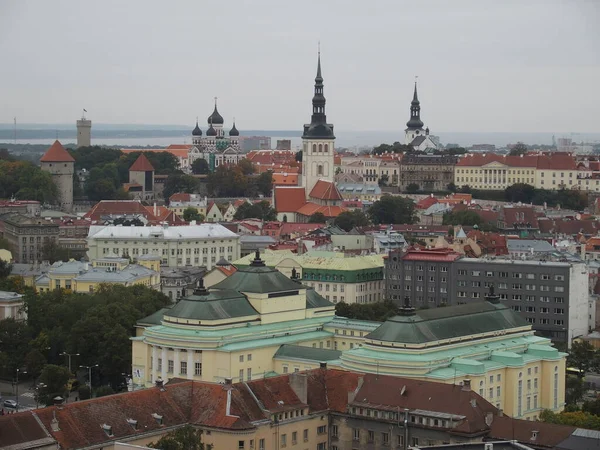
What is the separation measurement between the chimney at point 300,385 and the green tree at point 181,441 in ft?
19.5

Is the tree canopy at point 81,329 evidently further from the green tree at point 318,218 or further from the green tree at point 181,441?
the green tree at point 318,218

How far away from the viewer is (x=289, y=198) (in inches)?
5807

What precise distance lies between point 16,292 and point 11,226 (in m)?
29.9

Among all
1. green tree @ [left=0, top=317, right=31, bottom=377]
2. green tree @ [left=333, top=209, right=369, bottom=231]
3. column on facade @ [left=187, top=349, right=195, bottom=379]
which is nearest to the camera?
column on facade @ [left=187, top=349, right=195, bottom=379]

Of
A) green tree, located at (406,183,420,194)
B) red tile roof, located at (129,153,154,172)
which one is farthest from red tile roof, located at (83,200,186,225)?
green tree, located at (406,183,420,194)

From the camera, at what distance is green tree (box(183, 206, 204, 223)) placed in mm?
138250

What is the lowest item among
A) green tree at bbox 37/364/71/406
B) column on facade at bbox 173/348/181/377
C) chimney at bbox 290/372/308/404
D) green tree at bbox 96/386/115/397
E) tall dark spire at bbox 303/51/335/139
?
green tree at bbox 96/386/115/397

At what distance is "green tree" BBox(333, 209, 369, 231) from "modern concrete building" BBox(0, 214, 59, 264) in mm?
25186

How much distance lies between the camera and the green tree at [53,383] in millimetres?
62656

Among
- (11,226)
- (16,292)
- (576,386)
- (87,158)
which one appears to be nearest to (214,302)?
(576,386)

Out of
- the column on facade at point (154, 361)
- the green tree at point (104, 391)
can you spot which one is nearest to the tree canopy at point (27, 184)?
the green tree at point (104, 391)

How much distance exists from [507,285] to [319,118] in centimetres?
6751

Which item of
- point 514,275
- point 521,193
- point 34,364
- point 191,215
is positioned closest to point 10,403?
point 34,364

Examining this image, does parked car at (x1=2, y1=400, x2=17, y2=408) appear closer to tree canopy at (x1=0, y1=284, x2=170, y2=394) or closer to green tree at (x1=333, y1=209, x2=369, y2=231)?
tree canopy at (x1=0, y1=284, x2=170, y2=394)
